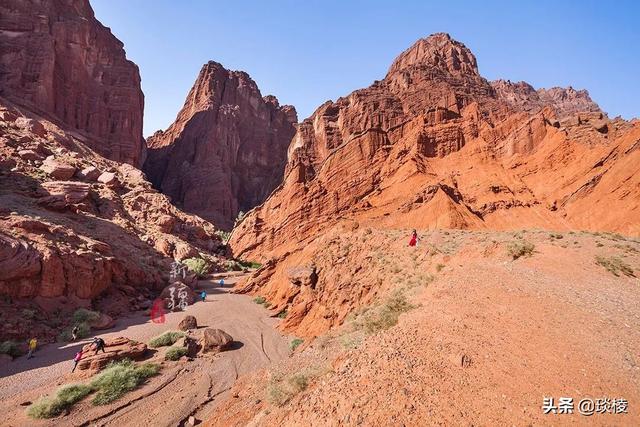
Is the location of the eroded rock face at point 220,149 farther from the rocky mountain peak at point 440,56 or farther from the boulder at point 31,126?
the rocky mountain peak at point 440,56

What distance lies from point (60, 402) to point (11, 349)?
856cm

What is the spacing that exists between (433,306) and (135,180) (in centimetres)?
6507

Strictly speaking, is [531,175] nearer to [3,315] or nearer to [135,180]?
[3,315]

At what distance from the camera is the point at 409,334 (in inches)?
337

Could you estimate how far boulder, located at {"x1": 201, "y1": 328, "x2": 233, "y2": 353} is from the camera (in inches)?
749

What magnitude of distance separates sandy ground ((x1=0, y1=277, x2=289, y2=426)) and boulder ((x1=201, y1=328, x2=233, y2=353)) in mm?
576

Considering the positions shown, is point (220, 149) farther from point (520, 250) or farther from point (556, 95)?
point (556, 95)

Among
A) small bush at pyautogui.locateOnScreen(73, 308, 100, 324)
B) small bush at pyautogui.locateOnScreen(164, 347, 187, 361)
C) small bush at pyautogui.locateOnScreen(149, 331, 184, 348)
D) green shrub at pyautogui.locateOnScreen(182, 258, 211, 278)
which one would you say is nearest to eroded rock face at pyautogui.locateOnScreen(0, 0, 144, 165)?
green shrub at pyautogui.locateOnScreen(182, 258, 211, 278)

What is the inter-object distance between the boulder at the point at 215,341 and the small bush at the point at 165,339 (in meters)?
2.07

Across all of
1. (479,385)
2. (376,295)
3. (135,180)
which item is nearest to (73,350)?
(376,295)

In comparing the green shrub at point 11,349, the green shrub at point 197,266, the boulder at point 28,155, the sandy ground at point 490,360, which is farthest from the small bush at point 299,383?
the boulder at point 28,155

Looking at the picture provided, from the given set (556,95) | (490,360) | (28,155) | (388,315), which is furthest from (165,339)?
(556,95)

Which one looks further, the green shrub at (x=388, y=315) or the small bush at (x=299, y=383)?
the green shrub at (x=388, y=315)

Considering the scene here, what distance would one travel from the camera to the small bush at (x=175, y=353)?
1719cm
